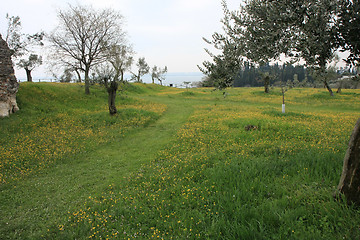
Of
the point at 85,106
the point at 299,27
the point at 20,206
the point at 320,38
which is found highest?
the point at 299,27

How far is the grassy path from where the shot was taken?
19.9ft

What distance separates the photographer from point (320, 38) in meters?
6.05

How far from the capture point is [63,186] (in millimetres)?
8273

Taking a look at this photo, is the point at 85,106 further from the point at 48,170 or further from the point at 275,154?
the point at 275,154

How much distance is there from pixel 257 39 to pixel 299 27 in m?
1.33

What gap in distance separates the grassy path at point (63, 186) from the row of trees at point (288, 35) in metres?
6.35

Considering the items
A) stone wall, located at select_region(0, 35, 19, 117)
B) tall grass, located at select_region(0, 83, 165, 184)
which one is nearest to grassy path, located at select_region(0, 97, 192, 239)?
tall grass, located at select_region(0, 83, 165, 184)

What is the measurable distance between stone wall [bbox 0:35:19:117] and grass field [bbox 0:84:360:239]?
4709 mm

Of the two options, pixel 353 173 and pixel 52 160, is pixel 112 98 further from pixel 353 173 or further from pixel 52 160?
pixel 353 173

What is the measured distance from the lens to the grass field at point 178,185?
476cm

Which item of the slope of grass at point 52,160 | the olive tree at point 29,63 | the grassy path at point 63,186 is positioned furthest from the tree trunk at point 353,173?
the olive tree at point 29,63

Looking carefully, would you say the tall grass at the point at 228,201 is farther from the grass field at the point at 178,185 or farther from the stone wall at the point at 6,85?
the stone wall at the point at 6,85

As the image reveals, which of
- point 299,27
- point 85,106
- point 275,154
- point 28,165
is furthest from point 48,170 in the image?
point 85,106

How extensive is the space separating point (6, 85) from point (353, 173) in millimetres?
24330
